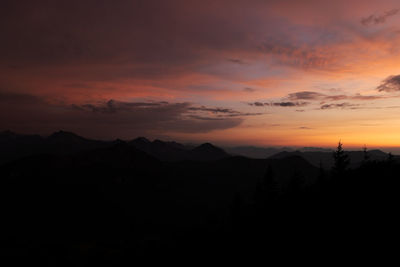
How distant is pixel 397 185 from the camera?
34844mm

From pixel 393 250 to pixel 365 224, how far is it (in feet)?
18.6

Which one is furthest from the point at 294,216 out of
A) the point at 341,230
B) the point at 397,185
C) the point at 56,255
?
the point at 56,255

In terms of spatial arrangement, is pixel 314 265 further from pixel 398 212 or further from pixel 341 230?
pixel 398 212

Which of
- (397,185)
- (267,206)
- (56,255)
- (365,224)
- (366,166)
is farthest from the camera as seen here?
(56,255)

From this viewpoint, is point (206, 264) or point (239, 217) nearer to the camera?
point (206, 264)

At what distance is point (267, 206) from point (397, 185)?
2594 centimetres

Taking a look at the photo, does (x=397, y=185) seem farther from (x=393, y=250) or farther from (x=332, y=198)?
(x=393, y=250)

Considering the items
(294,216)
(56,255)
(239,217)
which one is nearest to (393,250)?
(294,216)

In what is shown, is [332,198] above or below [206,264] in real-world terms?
above

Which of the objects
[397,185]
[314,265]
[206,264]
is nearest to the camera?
[314,265]

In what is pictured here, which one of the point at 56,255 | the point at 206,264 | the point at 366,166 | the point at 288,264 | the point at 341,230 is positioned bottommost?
the point at 56,255

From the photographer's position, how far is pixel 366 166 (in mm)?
51031

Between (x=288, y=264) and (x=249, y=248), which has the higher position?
(x=288, y=264)

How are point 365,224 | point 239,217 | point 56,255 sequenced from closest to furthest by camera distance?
point 365,224, point 239,217, point 56,255
